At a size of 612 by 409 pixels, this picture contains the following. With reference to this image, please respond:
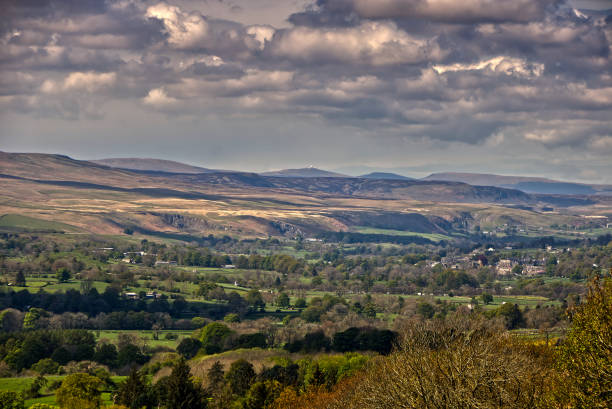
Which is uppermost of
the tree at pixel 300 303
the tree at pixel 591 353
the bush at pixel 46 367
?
the tree at pixel 591 353

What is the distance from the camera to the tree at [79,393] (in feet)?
247

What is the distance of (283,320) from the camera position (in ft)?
514

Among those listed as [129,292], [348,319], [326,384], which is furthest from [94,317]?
[326,384]

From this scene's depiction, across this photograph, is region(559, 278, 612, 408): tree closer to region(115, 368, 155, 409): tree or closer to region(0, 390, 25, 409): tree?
region(115, 368, 155, 409): tree

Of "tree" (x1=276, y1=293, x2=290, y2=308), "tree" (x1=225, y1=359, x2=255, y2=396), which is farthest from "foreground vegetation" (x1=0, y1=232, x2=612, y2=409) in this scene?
"tree" (x1=276, y1=293, x2=290, y2=308)

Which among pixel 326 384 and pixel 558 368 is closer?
pixel 558 368

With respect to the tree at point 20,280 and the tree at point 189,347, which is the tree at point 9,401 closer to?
the tree at point 189,347

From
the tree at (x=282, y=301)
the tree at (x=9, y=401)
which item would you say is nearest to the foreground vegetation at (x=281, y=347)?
the tree at (x=9, y=401)

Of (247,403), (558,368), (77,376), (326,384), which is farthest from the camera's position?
(77,376)

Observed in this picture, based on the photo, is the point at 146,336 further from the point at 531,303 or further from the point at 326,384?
the point at 531,303

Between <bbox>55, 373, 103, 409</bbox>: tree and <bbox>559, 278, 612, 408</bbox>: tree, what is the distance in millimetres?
54267

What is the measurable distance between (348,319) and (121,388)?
77556 millimetres

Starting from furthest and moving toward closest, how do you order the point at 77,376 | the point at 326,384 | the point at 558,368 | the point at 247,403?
the point at 77,376 → the point at 326,384 → the point at 247,403 → the point at 558,368

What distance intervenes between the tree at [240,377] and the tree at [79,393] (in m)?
14.6
